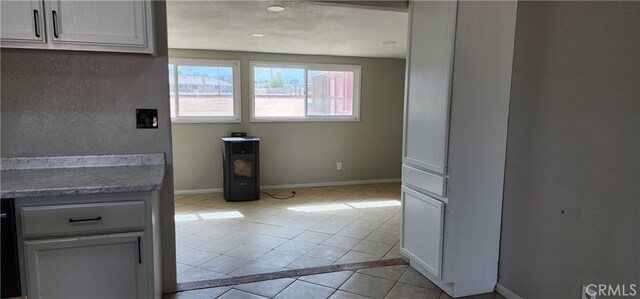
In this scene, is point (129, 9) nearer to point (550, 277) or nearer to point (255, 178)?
point (550, 277)

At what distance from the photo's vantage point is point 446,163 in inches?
89.9

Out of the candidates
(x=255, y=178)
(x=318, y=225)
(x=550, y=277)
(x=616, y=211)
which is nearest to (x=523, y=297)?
(x=550, y=277)

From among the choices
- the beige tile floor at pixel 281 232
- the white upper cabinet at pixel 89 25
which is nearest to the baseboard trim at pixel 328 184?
the beige tile floor at pixel 281 232

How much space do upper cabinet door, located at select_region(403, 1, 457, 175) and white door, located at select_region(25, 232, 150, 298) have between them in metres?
1.73

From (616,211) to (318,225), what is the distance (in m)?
2.68

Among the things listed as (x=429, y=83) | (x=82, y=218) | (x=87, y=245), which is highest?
(x=429, y=83)

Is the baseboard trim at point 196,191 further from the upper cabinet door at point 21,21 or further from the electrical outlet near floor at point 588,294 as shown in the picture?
the electrical outlet near floor at point 588,294

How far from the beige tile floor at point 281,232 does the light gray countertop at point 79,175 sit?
38.7 inches

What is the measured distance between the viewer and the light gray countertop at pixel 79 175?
5.20ft

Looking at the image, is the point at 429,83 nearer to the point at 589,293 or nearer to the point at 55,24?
the point at 589,293

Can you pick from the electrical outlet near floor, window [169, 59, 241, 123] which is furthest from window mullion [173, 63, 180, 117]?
the electrical outlet near floor

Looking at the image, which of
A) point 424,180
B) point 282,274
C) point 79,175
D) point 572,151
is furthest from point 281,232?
point 572,151

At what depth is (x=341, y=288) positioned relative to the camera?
2.54 meters

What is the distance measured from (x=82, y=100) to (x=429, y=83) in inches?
81.9
